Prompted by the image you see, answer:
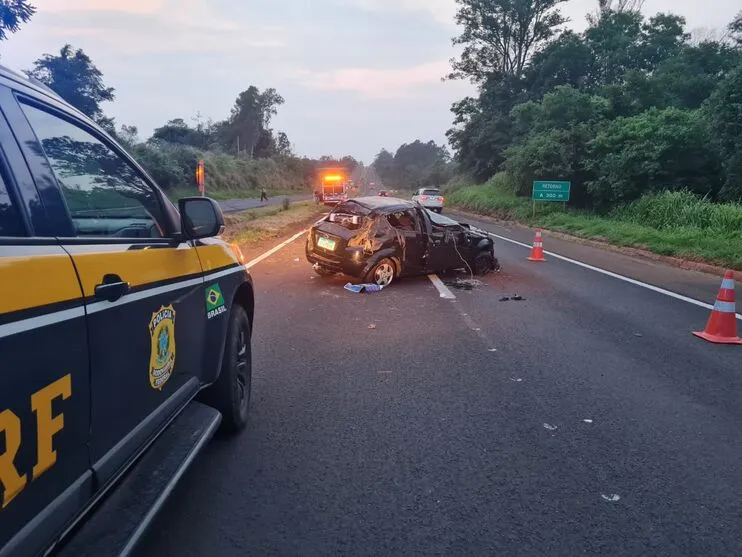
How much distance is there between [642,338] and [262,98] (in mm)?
100555

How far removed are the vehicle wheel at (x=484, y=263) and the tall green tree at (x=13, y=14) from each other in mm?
9667

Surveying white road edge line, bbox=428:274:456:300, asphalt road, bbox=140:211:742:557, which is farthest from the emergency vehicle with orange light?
asphalt road, bbox=140:211:742:557

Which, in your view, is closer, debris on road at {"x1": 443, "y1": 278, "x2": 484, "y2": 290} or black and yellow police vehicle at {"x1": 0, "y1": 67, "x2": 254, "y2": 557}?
black and yellow police vehicle at {"x1": 0, "y1": 67, "x2": 254, "y2": 557}

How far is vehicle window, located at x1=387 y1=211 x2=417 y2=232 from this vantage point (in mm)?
10086

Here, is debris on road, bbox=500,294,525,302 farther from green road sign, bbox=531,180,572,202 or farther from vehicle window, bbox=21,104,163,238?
green road sign, bbox=531,180,572,202

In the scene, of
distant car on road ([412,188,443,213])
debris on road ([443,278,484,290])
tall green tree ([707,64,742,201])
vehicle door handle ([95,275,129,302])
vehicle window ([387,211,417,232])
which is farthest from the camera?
distant car on road ([412,188,443,213])

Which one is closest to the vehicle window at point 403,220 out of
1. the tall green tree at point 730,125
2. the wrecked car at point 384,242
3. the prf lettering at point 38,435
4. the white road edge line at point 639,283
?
the wrecked car at point 384,242

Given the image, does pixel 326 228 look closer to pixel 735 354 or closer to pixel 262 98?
pixel 735 354

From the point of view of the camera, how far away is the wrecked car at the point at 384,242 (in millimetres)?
9619

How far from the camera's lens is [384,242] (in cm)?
974

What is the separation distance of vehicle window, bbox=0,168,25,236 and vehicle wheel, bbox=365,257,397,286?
309 inches

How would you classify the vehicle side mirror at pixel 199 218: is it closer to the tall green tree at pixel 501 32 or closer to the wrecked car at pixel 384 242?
the wrecked car at pixel 384 242

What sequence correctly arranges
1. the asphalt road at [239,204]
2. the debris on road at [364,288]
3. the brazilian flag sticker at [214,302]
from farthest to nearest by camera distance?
the asphalt road at [239,204]
the debris on road at [364,288]
the brazilian flag sticker at [214,302]

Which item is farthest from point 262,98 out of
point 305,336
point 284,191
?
point 305,336
